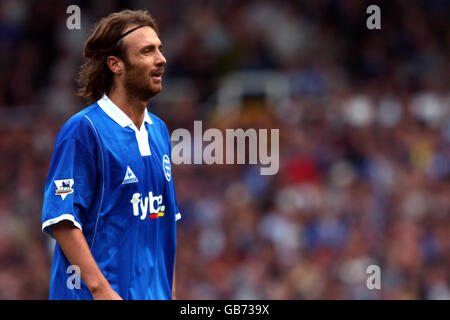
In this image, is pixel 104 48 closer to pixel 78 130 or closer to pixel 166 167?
pixel 78 130

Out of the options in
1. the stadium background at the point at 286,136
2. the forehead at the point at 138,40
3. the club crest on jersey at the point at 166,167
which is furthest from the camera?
the stadium background at the point at 286,136

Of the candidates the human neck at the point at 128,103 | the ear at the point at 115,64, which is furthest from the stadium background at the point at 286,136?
the ear at the point at 115,64

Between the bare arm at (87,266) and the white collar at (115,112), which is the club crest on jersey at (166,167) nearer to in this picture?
the white collar at (115,112)

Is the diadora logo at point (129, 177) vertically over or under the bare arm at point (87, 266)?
over

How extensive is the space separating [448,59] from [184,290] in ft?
14.8

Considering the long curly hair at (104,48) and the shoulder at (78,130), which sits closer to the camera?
the shoulder at (78,130)

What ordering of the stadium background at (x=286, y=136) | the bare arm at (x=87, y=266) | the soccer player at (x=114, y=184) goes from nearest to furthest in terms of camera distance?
1. the bare arm at (x=87, y=266)
2. the soccer player at (x=114, y=184)
3. the stadium background at (x=286, y=136)

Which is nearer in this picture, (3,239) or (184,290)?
(184,290)

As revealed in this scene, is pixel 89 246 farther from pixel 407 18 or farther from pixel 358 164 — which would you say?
pixel 407 18

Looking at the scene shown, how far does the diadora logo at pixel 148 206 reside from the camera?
435 cm

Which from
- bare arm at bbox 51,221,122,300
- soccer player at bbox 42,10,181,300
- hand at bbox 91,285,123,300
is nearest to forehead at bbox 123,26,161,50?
soccer player at bbox 42,10,181,300

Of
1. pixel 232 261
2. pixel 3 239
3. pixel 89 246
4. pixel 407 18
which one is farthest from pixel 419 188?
pixel 89 246

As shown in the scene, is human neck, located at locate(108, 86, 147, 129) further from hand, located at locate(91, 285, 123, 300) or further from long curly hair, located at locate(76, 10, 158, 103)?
hand, located at locate(91, 285, 123, 300)
